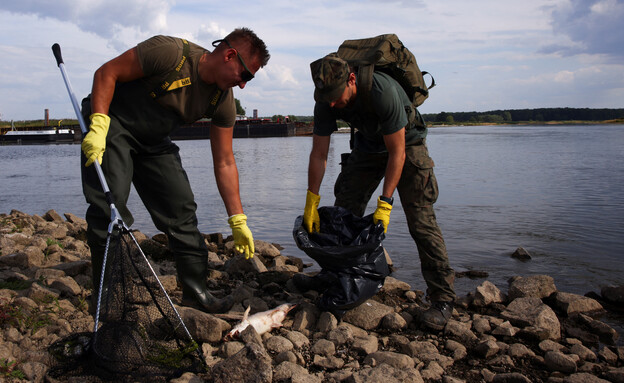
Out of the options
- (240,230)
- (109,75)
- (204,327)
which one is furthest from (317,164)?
(109,75)

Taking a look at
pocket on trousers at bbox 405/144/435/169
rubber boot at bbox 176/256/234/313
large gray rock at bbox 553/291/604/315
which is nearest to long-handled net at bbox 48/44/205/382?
rubber boot at bbox 176/256/234/313

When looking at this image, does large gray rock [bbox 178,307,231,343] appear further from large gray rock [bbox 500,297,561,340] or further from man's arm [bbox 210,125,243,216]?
large gray rock [bbox 500,297,561,340]

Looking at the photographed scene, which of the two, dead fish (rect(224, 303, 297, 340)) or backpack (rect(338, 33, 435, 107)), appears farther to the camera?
backpack (rect(338, 33, 435, 107))

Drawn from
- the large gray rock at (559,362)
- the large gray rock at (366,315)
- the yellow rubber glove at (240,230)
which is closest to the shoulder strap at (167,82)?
the yellow rubber glove at (240,230)

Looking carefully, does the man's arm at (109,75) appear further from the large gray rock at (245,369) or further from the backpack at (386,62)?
the large gray rock at (245,369)

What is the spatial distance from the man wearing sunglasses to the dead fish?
1.28ft

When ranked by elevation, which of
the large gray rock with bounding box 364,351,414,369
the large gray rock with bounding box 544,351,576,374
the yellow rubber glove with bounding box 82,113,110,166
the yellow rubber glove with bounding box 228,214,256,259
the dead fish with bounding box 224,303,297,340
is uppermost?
the yellow rubber glove with bounding box 82,113,110,166

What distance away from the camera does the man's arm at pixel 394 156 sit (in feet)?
11.4

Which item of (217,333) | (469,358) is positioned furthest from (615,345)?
(217,333)

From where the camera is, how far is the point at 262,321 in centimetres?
340

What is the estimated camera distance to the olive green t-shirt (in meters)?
3.08

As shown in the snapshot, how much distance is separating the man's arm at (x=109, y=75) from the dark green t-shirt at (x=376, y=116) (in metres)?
1.33

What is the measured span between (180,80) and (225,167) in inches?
27.8

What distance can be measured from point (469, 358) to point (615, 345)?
1.26m
